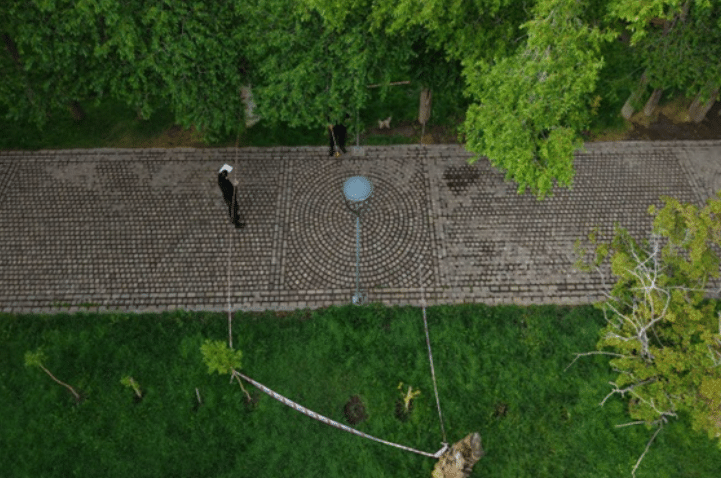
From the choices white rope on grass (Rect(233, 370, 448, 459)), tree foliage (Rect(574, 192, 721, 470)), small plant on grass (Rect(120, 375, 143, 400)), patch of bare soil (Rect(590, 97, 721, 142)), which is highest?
patch of bare soil (Rect(590, 97, 721, 142))

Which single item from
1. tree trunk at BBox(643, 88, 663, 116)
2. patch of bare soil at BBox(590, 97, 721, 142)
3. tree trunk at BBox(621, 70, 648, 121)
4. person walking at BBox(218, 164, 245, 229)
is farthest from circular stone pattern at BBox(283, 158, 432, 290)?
tree trunk at BBox(643, 88, 663, 116)

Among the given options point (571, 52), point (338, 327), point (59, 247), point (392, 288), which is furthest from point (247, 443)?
point (571, 52)

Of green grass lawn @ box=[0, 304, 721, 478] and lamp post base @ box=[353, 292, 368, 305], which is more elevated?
lamp post base @ box=[353, 292, 368, 305]

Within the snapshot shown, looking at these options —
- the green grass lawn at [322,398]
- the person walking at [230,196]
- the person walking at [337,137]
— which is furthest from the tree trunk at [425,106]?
the green grass lawn at [322,398]

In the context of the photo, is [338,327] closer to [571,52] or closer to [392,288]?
[392,288]

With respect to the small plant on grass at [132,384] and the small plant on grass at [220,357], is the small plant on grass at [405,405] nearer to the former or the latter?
the small plant on grass at [220,357]

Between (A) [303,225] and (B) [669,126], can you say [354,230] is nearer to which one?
(A) [303,225]

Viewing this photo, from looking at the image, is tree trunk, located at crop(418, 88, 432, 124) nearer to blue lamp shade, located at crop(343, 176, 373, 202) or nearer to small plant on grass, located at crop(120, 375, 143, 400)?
blue lamp shade, located at crop(343, 176, 373, 202)
